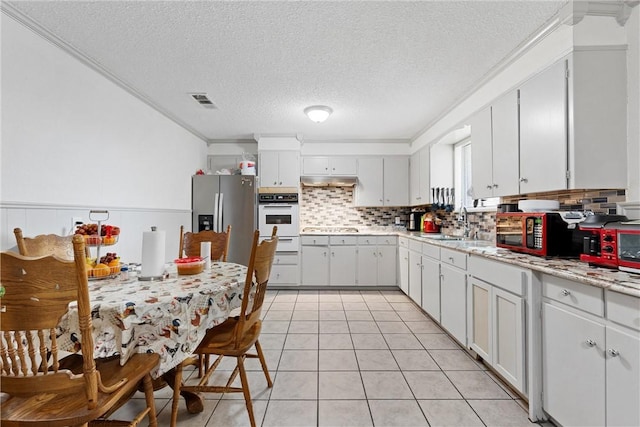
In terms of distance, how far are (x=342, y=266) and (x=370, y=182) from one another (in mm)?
1474

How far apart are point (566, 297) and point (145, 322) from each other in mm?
2011

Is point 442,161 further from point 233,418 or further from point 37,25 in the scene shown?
point 37,25

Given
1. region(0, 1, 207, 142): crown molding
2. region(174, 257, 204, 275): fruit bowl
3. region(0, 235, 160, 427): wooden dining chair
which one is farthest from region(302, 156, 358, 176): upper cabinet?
region(0, 235, 160, 427): wooden dining chair

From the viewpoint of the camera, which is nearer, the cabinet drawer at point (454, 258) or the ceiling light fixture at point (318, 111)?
the cabinet drawer at point (454, 258)

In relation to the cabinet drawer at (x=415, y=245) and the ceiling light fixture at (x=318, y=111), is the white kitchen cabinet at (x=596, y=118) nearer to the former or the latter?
the cabinet drawer at (x=415, y=245)

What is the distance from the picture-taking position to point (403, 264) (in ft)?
14.0

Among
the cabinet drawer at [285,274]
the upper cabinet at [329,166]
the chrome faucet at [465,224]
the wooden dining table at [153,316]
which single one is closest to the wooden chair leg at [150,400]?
the wooden dining table at [153,316]

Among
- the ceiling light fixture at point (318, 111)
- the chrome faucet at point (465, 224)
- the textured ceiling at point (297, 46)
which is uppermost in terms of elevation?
the textured ceiling at point (297, 46)

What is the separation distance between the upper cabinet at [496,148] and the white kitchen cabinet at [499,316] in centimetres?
71

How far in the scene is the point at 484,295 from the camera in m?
2.18

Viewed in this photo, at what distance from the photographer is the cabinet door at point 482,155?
2648 millimetres

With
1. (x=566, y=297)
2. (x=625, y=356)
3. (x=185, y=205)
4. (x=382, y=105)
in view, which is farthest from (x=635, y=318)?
(x=185, y=205)

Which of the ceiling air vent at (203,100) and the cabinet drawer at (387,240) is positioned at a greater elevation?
the ceiling air vent at (203,100)

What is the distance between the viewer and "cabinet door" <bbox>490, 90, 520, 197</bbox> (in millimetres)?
2320
